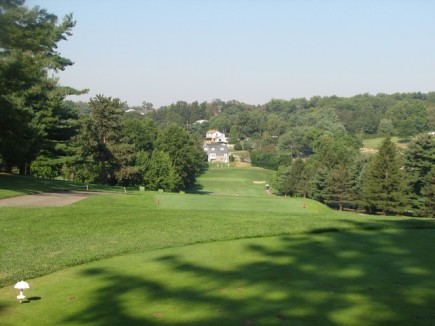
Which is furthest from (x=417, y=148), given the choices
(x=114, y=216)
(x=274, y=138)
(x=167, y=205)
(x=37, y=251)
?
(x=274, y=138)

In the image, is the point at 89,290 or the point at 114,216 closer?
the point at 89,290

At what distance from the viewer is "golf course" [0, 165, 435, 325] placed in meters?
7.36

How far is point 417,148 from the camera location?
2648 inches

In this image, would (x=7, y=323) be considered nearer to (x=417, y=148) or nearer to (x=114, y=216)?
(x=114, y=216)

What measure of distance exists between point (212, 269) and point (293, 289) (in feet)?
6.96

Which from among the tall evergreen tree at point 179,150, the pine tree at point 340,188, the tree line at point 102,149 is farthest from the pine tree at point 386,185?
the tall evergreen tree at point 179,150

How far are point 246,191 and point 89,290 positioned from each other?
3378 inches

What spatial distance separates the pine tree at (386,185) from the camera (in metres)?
60.5

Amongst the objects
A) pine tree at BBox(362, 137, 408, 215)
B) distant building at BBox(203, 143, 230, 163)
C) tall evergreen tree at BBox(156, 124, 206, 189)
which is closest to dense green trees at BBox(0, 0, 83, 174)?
pine tree at BBox(362, 137, 408, 215)

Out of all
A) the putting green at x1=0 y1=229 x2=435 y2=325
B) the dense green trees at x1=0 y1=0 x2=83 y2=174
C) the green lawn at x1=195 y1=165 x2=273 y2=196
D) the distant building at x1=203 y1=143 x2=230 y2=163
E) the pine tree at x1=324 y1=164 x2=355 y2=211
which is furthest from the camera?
the distant building at x1=203 y1=143 x2=230 y2=163

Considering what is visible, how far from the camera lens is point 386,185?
61.2 meters

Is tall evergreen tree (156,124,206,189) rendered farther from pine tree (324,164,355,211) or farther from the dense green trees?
the dense green trees

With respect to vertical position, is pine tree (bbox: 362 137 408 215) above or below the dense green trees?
below

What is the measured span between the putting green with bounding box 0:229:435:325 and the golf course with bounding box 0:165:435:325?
0.07ft
